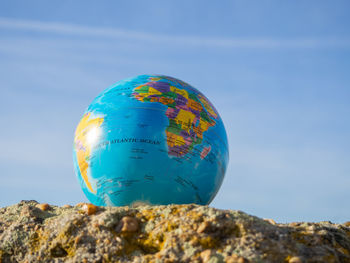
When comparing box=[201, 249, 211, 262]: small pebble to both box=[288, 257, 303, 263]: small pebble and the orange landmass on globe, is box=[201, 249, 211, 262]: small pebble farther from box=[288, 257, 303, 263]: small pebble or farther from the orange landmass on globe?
the orange landmass on globe

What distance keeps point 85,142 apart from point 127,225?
2.82m

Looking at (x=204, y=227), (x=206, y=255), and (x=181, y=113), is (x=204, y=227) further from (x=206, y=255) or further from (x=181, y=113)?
(x=181, y=113)

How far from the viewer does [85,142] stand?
8273 millimetres

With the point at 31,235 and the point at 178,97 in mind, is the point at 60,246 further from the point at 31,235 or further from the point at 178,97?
the point at 178,97

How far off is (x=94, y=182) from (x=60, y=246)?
7.28 ft

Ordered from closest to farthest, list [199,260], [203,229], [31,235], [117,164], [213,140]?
[199,260] → [203,229] → [31,235] → [117,164] → [213,140]

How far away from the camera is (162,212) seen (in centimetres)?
618

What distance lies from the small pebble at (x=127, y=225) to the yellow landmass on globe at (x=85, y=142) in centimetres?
244

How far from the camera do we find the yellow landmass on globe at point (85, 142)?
819cm

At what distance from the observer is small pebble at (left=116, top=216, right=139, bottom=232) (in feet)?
19.2

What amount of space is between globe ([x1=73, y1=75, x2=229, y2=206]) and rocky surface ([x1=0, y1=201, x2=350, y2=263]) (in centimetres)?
126

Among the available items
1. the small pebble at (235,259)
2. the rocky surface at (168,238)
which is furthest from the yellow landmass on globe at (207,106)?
the small pebble at (235,259)

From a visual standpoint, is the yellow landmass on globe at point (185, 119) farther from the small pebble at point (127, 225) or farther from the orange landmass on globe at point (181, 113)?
the small pebble at point (127, 225)

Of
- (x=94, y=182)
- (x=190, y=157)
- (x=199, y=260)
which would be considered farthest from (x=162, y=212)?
(x=94, y=182)
